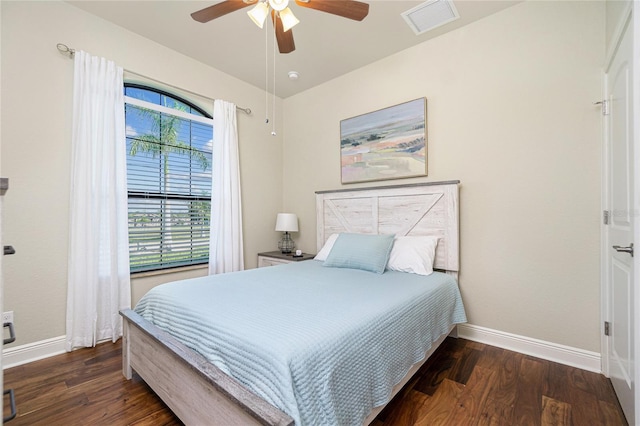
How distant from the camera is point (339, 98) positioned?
3.57 metres

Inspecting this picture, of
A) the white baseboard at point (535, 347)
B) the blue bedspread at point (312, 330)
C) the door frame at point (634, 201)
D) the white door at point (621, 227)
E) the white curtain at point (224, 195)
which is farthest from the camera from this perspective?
the white curtain at point (224, 195)

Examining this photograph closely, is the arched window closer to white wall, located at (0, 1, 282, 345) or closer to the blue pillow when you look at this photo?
white wall, located at (0, 1, 282, 345)

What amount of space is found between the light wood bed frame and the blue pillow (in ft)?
1.25

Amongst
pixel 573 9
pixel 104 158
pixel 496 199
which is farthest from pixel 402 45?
pixel 104 158

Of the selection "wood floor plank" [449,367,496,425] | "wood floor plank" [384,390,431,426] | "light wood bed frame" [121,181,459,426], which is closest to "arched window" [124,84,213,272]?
"light wood bed frame" [121,181,459,426]

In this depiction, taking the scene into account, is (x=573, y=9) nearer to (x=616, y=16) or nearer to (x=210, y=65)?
(x=616, y=16)

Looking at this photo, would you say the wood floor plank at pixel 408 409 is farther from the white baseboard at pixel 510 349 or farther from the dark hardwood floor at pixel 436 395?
the white baseboard at pixel 510 349

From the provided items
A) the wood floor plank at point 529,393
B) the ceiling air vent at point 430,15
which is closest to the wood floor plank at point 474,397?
the wood floor plank at point 529,393

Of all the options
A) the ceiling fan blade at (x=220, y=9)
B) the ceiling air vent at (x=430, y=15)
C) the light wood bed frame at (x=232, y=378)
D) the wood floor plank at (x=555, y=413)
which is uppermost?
the ceiling air vent at (x=430, y=15)

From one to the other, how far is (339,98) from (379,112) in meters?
0.66

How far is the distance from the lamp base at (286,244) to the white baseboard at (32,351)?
2.27 meters

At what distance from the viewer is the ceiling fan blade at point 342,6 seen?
169 cm

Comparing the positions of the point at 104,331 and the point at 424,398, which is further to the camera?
the point at 104,331

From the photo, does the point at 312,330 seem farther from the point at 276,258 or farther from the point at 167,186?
the point at 167,186
